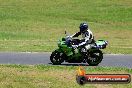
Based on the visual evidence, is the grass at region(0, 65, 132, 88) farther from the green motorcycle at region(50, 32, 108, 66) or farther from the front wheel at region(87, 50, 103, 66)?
the front wheel at region(87, 50, 103, 66)

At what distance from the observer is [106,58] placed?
71.2 ft

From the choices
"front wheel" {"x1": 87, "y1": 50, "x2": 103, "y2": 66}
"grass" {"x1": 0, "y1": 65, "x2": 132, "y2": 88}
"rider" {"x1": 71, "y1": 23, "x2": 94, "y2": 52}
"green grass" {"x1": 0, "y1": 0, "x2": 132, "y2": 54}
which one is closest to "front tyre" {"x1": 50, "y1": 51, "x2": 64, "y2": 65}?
"rider" {"x1": 71, "y1": 23, "x2": 94, "y2": 52}

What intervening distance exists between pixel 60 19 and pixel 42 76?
32479mm

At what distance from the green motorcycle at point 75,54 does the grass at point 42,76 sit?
1724 millimetres

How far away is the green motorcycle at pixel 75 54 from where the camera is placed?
61.8 ft

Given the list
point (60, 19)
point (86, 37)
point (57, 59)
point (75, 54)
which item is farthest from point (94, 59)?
point (60, 19)

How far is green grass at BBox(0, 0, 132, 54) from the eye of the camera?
123ft

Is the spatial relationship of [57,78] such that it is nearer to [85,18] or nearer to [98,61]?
[98,61]

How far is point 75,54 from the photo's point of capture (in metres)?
18.9

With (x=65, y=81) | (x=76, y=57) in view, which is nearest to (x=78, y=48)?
(x=76, y=57)

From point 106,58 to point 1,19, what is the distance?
988 inches

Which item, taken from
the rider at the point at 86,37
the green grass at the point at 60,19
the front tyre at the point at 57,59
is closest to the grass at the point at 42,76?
the front tyre at the point at 57,59

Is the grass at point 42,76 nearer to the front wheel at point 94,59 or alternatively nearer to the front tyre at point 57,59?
the front tyre at point 57,59

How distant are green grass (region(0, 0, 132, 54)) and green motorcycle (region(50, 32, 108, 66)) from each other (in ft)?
43.5
